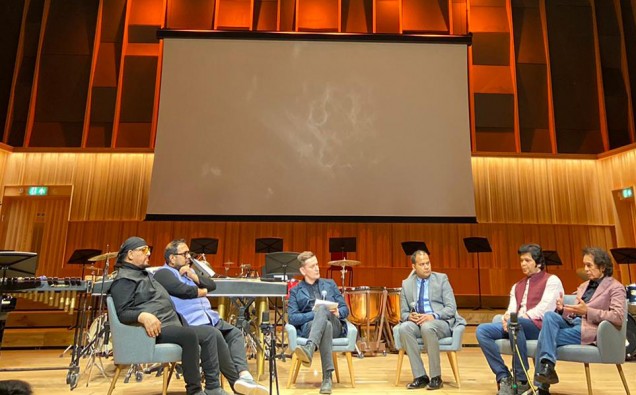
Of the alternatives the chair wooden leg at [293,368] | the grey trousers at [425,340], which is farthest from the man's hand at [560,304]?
the chair wooden leg at [293,368]

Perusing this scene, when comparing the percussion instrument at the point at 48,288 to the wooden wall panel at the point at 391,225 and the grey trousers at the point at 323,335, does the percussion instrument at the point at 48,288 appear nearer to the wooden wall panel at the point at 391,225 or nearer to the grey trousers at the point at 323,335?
the grey trousers at the point at 323,335

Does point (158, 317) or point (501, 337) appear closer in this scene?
point (158, 317)

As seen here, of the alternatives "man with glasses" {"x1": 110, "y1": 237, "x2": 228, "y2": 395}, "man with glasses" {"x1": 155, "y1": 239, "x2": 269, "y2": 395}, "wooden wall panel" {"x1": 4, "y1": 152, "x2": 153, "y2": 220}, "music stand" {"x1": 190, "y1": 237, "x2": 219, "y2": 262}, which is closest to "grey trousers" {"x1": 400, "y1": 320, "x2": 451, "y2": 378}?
"man with glasses" {"x1": 155, "y1": 239, "x2": 269, "y2": 395}

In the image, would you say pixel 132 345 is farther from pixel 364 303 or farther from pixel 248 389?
pixel 364 303

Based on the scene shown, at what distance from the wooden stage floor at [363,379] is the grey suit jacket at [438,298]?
0.51 metres

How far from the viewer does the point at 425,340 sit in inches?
142

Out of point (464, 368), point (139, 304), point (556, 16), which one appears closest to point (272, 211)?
point (464, 368)

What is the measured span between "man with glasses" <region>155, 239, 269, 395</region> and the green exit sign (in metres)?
6.37

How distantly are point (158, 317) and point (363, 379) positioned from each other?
1.85 meters

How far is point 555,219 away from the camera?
8562 millimetres

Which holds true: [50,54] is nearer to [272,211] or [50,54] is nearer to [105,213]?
[105,213]

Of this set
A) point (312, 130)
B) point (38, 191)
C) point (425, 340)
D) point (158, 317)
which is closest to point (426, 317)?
point (425, 340)

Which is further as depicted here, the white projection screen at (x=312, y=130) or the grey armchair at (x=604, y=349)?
the white projection screen at (x=312, y=130)

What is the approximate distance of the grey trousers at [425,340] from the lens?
3.54 metres
